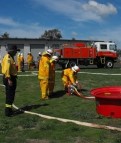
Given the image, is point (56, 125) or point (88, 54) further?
point (88, 54)

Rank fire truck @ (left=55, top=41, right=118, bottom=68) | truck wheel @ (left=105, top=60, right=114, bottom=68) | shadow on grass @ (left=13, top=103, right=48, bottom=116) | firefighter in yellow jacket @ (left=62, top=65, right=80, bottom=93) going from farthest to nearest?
1. truck wheel @ (left=105, top=60, right=114, bottom=68)
2. fire truck @ (left=55, top=41, right=118, bottom=68)
3. firefighter in yellow jacket @ (left=62, top=65, right=80, bottom=93)
4. shadow on grass @ (left=13, top=103, right=48, bottom=116)

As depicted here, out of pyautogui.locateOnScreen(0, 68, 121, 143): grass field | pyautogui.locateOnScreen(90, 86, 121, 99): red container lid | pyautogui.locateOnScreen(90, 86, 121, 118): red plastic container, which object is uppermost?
pyautogui.locateOnScreen(90, 86, 121, 99): red container lid

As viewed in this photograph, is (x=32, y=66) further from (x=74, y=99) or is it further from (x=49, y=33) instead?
(x=49, y=33)

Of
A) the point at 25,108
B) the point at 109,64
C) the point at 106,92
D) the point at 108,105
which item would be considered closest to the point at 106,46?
the point at 109,64

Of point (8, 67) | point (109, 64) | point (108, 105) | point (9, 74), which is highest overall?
point (8, 67)

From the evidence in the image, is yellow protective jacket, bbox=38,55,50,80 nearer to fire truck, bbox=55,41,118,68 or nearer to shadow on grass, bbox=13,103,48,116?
shadow on grass, bbox=13,103,48,116

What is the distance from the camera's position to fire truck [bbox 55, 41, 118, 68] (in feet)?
121

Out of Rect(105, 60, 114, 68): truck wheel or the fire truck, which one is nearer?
the fire truck

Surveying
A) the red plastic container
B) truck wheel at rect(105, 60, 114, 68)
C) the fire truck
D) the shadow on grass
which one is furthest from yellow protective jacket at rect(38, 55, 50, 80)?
truck wheel at rect(105, 60, 114, 68)

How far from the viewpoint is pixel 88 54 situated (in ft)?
124

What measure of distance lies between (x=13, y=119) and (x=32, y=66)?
27.0 meters

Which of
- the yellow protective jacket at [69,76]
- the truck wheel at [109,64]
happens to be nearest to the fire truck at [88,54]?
the truck wheel at [109,64]

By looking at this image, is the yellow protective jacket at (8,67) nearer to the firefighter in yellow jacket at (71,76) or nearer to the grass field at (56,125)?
the grass field at (56,125)

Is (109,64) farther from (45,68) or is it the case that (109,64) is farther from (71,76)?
(45,68)
